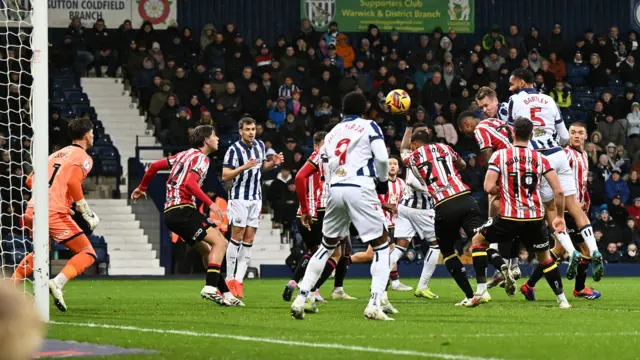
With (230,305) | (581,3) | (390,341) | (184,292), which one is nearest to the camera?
(390,341)

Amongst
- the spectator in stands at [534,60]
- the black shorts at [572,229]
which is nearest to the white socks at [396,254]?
the black shorts at [572,229]

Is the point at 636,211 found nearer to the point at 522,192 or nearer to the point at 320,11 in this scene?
the point at 320,11

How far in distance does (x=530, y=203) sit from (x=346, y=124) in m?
2.32

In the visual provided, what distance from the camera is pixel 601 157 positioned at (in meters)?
26.0

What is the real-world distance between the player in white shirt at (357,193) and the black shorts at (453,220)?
88.2 inches

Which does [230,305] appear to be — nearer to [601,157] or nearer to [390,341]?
[390,341]

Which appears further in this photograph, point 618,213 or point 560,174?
point 618,213

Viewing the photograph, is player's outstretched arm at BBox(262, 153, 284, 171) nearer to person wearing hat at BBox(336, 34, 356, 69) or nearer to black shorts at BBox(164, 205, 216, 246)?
black shorts at BBox(164, 205, 216, 246)

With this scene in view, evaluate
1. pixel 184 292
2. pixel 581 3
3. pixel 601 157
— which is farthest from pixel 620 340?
pixel 581 3

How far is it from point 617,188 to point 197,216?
638 inches

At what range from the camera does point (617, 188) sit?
25.7m

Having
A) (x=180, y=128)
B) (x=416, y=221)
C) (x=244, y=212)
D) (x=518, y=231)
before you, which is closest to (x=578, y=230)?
(x=416, y=221)

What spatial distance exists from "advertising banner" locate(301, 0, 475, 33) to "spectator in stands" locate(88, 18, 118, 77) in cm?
638

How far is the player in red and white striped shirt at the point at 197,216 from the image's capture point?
1174 centimetres
